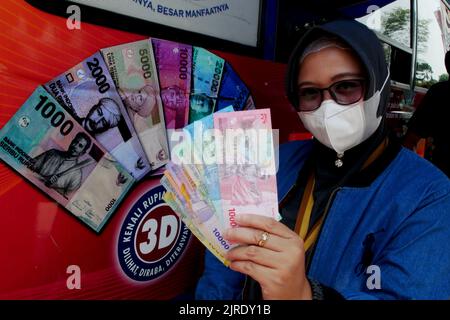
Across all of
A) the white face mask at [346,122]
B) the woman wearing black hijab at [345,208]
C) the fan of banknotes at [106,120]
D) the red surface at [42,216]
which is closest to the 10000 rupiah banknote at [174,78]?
the fan of banknotes at [106,120]

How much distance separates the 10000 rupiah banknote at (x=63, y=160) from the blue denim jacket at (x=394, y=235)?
79cm

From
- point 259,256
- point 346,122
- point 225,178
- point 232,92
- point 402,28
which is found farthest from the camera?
point 402,28

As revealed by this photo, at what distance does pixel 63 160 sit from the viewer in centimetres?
126

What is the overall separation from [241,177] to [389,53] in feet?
10.2

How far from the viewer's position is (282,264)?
2.90 ft

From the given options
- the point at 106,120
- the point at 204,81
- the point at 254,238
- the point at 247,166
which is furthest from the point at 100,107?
the point at 254,238

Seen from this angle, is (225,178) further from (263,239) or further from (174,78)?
(174,78)

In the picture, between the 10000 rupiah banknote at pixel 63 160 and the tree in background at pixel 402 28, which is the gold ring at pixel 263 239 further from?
the tree in background at pixel 402 28

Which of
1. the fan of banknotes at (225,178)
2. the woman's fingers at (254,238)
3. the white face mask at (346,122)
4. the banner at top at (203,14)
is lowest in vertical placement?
the woman's fingers at (254,238)

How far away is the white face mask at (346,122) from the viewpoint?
1.28 m

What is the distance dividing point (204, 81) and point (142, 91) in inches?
13.5

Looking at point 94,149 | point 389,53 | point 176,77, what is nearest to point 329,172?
point 176,77

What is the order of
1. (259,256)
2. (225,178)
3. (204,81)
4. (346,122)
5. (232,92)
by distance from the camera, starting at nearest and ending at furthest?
1. (259,256)
2. (225,178)
3. (346,122)
4. (204,81)
5. (232,92)

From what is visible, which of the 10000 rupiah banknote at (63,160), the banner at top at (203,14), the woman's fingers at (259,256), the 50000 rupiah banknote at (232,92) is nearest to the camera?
the woman's fingers at (259,256)
